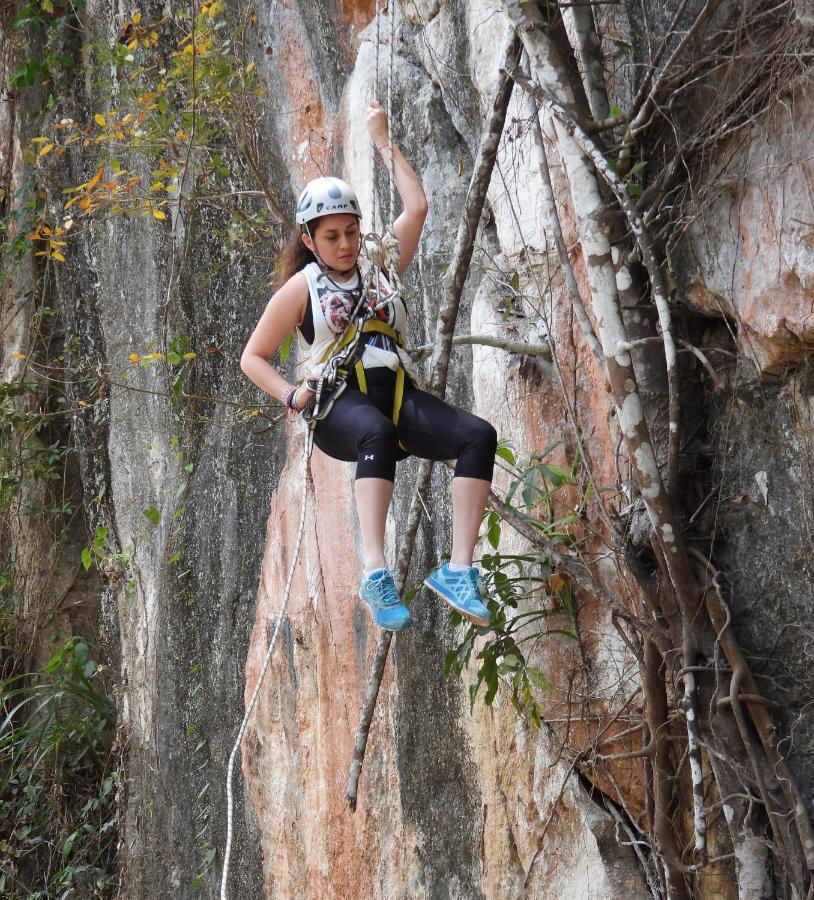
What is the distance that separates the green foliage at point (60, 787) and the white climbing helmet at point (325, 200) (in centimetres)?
591

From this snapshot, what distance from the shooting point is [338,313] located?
12.7ft

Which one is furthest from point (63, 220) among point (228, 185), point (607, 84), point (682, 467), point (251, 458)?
point (682, 467)

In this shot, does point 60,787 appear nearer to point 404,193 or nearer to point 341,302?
point 341,302

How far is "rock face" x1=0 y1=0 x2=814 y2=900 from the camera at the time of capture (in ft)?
12.6

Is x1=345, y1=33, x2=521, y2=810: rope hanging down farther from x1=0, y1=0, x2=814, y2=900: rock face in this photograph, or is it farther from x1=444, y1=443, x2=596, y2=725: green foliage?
x1=0, y1=0, x2=814, y2=900: rock face

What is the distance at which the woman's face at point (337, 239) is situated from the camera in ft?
12.8

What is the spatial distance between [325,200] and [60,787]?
6.45 m

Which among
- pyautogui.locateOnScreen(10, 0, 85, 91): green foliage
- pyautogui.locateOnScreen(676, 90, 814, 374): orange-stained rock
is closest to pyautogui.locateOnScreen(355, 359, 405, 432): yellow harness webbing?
pyautogui.locateOnScreen(676, 90, 814, 374): orange-stained rock

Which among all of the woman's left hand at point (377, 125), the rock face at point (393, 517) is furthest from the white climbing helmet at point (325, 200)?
the rock face at point (393, 517)

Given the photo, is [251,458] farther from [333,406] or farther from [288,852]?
[333,406]

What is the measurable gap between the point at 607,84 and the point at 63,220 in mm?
5742

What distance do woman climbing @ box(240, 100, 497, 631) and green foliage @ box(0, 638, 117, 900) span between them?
18.4 ft

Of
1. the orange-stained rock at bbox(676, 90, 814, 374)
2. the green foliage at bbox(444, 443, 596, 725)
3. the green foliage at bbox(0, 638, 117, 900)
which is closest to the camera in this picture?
the orange-stained rock at bbox(676, 90, 814, 374)

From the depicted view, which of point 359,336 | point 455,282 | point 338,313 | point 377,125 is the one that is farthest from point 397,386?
point 377,125
